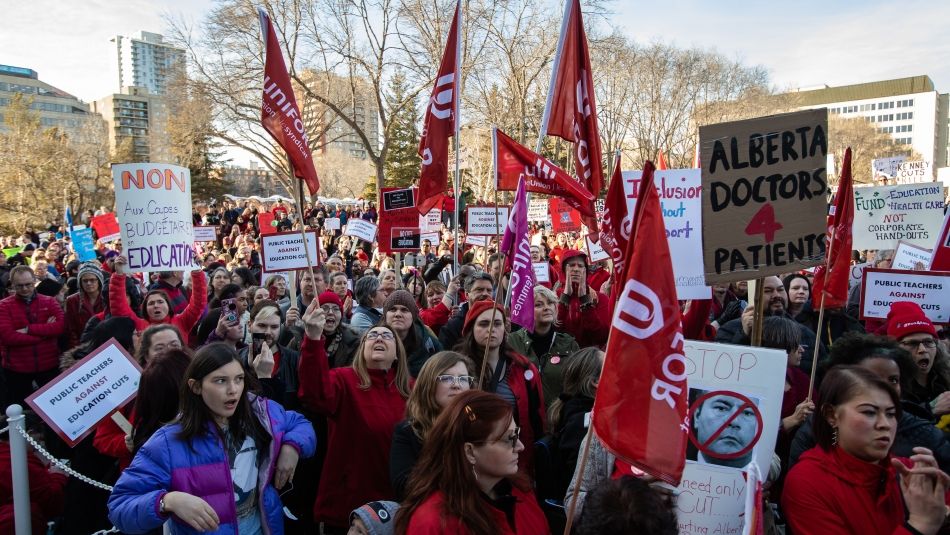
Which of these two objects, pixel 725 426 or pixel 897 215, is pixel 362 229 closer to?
pixel 897 215

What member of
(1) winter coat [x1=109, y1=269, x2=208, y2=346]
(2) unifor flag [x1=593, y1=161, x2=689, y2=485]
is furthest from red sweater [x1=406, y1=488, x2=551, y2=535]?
(1) winter coat [x1=109, y1=269, x2=208, y2=346]

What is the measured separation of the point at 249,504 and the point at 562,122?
178 inches

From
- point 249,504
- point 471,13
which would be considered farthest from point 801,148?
point 471,13

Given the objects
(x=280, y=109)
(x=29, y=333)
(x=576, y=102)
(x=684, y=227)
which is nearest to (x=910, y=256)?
(x=684, y=227)

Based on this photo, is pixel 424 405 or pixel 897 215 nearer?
pixel 424 405

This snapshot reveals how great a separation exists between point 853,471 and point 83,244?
14.3 metres

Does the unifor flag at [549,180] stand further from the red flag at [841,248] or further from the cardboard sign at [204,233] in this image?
the cardboard sign at [204,233]

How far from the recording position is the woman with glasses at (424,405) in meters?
3.00

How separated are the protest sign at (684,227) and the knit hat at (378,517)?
285 centimetres

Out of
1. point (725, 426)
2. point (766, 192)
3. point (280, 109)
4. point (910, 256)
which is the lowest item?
point (725, 426)

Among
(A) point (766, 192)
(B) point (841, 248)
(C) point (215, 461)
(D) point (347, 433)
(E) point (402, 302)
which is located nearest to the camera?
(C) point (215, 461)

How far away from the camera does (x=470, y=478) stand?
226 centimetres

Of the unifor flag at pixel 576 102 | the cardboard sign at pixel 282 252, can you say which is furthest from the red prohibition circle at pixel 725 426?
the cardboard sign at pixel 282 252

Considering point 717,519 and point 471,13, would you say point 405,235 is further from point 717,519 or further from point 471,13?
point 471,13
